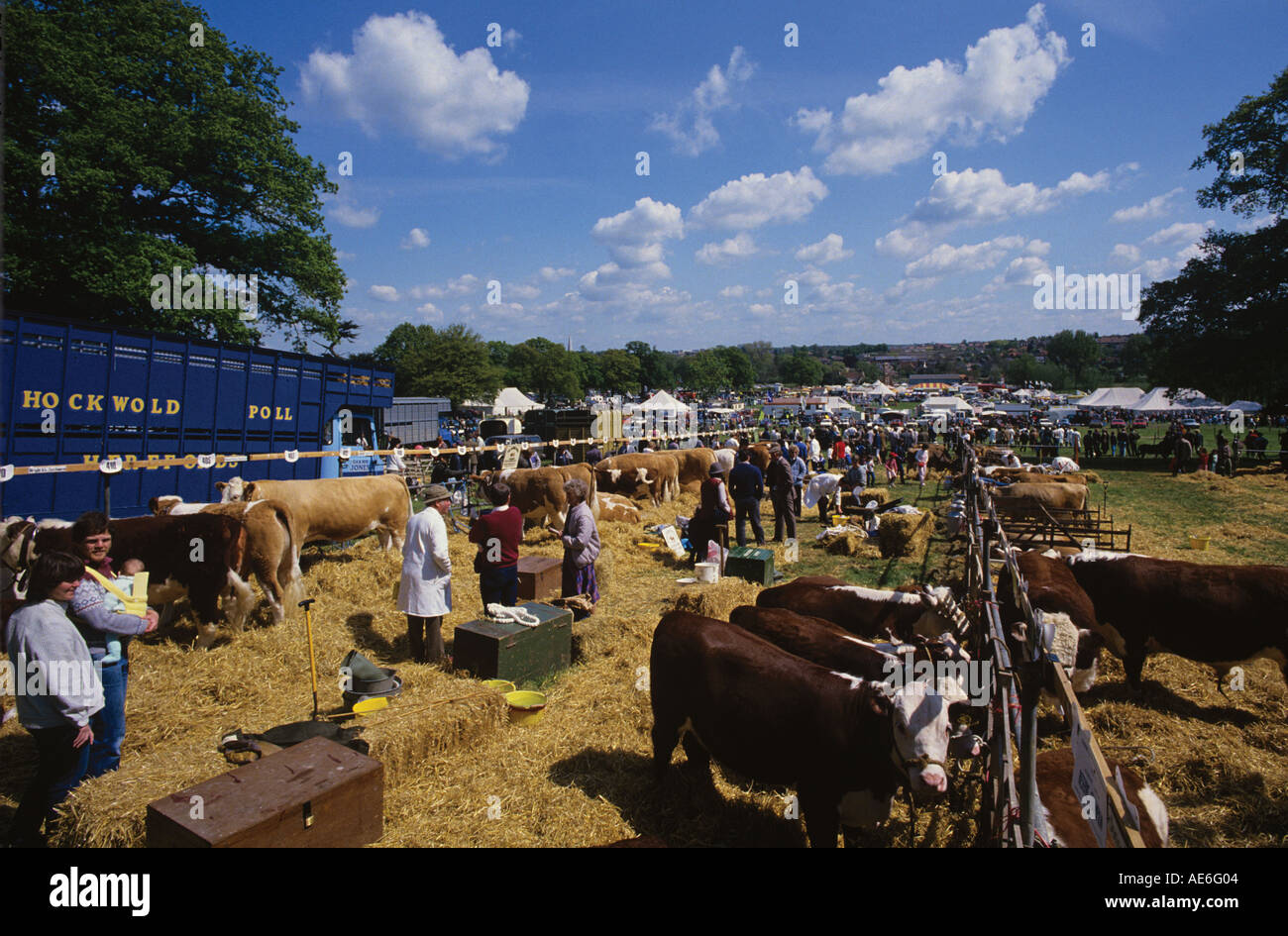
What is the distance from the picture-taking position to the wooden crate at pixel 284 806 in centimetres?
337

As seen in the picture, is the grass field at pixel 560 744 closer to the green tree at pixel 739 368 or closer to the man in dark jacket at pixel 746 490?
the man in dark jacket at pixel 746 490

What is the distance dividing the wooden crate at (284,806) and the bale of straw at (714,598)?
4.64 meters

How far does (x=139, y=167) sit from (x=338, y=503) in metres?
16.6

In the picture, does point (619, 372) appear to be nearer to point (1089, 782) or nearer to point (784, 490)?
point (784, 490)

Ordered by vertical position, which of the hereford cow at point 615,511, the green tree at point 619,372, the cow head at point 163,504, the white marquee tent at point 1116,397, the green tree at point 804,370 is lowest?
the hereford cow at point 615,511

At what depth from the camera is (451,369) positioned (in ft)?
198

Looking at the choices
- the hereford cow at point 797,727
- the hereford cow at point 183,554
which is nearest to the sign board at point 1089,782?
the hereford cow at point 797,727

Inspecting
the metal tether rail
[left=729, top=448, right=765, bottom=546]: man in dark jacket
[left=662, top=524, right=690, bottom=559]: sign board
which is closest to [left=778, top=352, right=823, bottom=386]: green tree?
[left=729, top=448, right=765, bottom=546]: man in dark jacket

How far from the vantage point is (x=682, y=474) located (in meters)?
20.6

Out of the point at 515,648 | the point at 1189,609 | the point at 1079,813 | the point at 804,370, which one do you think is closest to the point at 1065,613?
the point at 1189,609

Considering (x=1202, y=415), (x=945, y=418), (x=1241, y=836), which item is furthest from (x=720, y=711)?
(x=1202, y=415)

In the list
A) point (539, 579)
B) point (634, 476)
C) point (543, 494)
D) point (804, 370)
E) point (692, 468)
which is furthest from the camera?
point (804, 370)

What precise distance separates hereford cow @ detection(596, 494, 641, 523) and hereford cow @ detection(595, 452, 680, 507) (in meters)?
2.09

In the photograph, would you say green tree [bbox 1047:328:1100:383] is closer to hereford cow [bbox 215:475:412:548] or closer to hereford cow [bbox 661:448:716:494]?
hereford cow [bbox 661:448:716:494]
